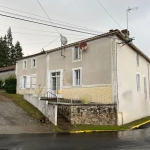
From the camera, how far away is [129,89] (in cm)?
1898

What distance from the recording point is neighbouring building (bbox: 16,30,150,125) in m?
16.7

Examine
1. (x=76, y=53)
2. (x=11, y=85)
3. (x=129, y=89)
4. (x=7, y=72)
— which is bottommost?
(x=129, y=89)

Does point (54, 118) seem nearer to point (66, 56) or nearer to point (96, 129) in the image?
point (96, 129)

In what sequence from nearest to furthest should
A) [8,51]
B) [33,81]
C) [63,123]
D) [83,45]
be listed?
[63,123] → [83,45] → [33,81] → [8,51]

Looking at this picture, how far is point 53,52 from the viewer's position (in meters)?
22.1

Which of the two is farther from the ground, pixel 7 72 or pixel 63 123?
pixel 7 72

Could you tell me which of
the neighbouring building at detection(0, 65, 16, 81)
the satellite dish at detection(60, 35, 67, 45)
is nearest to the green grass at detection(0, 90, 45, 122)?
the satellite dish at detection(60, 35, 67, 45)

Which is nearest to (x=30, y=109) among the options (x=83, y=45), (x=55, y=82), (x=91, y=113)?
(x=91, y=113)

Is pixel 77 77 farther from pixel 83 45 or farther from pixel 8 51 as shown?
pixel 8 51

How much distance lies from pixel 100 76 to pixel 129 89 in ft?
11.1

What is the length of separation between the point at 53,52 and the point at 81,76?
16.0ft

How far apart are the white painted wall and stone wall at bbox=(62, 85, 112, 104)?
3.10 feet

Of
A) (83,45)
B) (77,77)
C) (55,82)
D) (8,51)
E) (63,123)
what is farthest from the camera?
(8,51)

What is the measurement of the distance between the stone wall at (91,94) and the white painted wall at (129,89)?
94 cm
